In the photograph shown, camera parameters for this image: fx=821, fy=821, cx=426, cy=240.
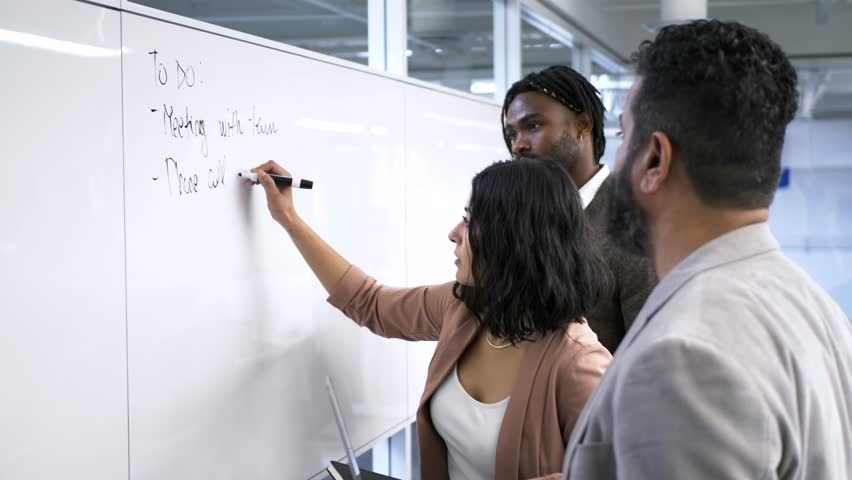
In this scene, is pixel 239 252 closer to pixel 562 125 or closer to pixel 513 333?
pixel 513 333

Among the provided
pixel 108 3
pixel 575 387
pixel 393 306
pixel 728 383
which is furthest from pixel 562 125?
pixel 728 383

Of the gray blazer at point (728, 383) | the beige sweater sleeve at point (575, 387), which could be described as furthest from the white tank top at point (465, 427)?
the gray blazer at point (728, 383)

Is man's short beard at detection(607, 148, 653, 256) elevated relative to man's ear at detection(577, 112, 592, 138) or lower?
lower

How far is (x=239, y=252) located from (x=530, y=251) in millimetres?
569

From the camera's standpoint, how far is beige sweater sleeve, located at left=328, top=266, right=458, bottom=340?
1.87 m

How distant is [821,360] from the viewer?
2.60 feet

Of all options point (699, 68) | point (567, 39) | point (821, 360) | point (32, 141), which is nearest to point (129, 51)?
point (32, 141)

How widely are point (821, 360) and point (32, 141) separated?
102 cm

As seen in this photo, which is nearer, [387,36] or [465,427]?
[465,427]

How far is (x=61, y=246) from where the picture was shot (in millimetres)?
1191

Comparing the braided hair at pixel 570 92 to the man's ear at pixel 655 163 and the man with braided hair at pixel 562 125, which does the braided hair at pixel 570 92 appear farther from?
the man's ear at pixel 655 163

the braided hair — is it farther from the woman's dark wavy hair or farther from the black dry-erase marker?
the black dry-erase marker

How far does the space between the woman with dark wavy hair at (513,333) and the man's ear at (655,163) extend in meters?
0.68

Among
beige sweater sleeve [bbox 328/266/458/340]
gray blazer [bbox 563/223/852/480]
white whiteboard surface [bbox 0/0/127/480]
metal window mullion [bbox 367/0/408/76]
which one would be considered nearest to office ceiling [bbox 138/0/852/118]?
metal window mullion [bbox 367/0/408/76]
